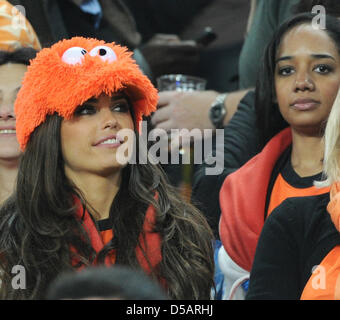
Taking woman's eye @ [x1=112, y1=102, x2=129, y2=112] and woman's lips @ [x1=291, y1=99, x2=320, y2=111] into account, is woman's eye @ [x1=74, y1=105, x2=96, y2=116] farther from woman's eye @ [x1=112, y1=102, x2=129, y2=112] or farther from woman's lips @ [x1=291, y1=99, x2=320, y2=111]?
woman's lips @ [x1=291, y1=99, x2=320, y2=111]

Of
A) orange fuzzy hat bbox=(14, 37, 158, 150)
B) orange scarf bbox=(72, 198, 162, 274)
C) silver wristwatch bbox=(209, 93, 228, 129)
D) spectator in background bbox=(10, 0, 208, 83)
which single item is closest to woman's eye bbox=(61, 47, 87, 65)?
orange fuzzy hat bbox=(14, 37, 158, 150)

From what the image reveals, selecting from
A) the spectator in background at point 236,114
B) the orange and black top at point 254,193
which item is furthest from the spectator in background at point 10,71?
the orange and black top at point 254,193

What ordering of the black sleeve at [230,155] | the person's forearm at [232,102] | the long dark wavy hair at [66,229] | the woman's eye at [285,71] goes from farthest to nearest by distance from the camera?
the person's forearm at [232,102] < the black sleeve at [230,155] < the woman's eye at [285,71] < the long dark wavy hair at [66,229]

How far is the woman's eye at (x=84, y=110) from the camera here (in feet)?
4.29

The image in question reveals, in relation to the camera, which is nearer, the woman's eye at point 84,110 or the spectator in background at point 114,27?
the woman's eye at point 84,110

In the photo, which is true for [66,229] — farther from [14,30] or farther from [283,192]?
[14,30]

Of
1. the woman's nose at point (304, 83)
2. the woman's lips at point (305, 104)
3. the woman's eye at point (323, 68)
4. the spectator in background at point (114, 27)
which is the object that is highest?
the spectator in background at point (114, 27)

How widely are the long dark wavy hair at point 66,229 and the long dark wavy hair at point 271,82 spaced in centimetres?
33

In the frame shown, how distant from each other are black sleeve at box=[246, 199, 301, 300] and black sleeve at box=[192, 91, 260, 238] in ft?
1.06

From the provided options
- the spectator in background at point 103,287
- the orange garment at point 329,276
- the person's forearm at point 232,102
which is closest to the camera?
the spectator in background at point 103,287

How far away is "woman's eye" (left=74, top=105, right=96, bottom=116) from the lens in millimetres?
1309

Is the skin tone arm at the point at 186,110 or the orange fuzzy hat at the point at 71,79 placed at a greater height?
the skin tone arm at the point at 186,110

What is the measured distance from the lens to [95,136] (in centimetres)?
129

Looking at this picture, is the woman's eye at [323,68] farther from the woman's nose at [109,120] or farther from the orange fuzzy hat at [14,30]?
the orange fuzzy hat at [14,30]
